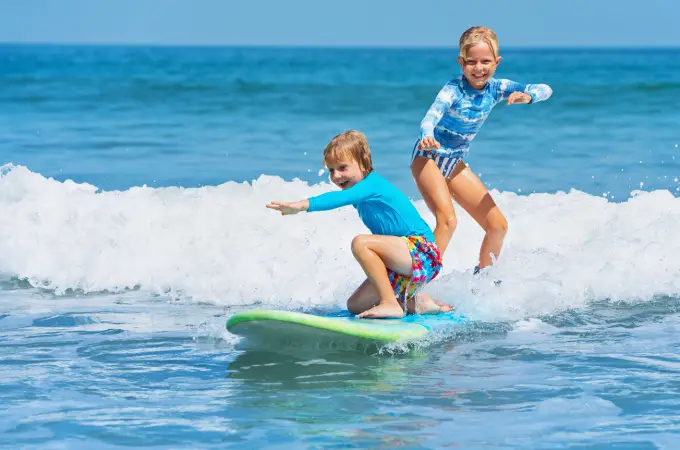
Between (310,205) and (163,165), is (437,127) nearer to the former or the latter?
(310,205)

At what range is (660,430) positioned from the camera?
449cm

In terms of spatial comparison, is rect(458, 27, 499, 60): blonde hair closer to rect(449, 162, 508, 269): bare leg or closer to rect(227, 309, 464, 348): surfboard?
rect(449, 162, 508, 269): bare leg

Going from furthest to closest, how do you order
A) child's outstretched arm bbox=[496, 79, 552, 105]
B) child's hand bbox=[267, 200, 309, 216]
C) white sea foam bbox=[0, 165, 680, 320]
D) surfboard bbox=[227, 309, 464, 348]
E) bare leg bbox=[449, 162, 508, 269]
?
white sea foam bbox=[0, 165, 680, 320] → bare leg bbox=[449, 162, 508, 269] → child's outstretched arm bbox=[496, 79, 552, 105] → surfboard bbox=[227, 309, 464, 348] → child's hand bbox=[267, 200, 309, 216]

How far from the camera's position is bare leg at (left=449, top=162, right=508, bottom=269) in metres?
6.86

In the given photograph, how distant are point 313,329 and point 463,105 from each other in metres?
1.88

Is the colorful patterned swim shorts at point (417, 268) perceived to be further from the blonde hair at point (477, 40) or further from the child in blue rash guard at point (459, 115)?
the blonde hair at point (477, 40)

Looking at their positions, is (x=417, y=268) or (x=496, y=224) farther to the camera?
(x=496, y=224)

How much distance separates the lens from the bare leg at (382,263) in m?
5.90

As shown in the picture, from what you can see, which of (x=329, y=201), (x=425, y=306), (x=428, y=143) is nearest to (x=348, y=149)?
(x=329, y=201)

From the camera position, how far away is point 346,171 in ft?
19.3

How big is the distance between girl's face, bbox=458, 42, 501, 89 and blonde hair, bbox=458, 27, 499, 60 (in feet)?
0.06

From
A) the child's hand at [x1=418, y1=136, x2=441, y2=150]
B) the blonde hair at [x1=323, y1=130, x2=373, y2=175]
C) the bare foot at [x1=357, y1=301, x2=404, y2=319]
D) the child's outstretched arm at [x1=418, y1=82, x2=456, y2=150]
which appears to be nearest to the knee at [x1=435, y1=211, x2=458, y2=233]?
the child's outstretched arm at [x1=418, y1=82, x2=456, y2=150]

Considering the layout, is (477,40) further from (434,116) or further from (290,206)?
(290,206)

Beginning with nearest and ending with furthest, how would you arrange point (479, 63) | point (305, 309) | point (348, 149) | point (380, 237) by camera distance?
point (348, 149) → point (380, 237) → point (479, 63) → point (305, 309)
